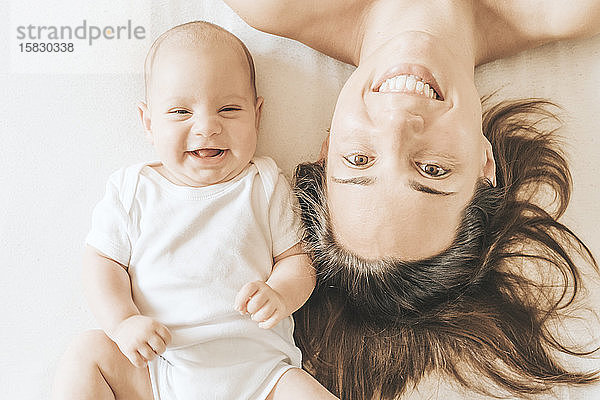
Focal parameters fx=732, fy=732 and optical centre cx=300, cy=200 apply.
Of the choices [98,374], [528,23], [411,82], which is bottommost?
[98,374]

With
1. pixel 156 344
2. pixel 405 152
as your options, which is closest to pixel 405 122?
pixel 405 152

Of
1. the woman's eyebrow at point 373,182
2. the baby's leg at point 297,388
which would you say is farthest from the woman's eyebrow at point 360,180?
the baby's leg at point 297,388

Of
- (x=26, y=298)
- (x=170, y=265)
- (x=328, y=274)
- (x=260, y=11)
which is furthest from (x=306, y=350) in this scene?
(x=260, y=11)

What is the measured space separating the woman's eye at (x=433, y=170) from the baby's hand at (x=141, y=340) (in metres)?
0.54

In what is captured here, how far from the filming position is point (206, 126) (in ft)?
4.46

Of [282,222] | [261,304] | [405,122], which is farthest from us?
[282,222]

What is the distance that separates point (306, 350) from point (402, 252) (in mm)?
343

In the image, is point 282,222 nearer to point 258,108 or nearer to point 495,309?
point 258,108

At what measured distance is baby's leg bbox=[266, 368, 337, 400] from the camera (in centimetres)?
132

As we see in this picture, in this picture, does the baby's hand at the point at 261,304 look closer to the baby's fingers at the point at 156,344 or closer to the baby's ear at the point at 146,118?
the baby's fingers at the point at 156,344

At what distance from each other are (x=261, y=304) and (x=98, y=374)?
0.32 m

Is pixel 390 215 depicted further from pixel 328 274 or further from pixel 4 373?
pixel 4 373

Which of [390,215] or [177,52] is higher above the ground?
[177,52]

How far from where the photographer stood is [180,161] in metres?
1.39
